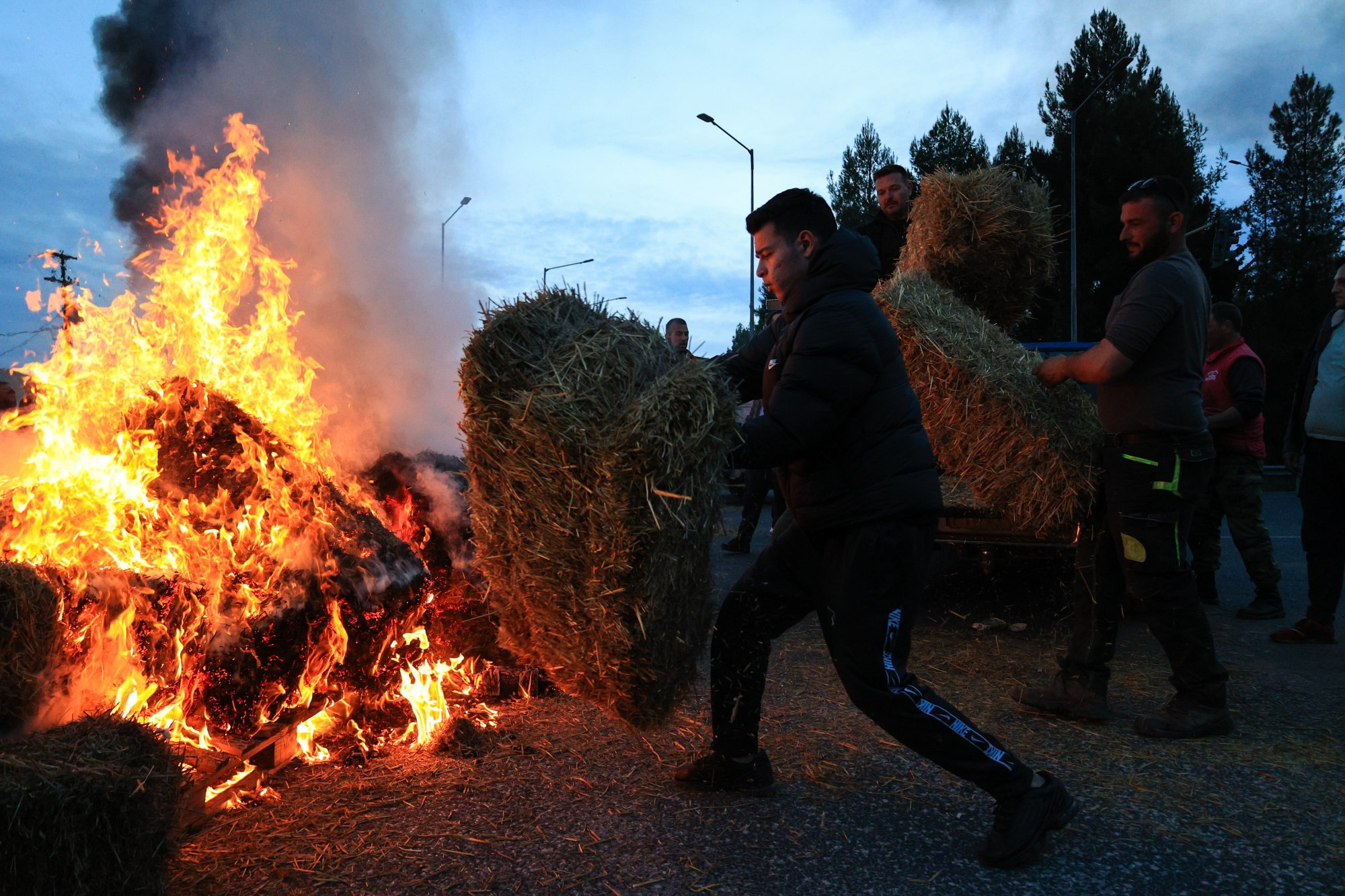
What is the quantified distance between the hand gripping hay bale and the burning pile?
120cm

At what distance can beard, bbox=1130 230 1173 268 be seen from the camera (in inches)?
158

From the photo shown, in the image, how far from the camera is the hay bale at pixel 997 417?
15.2 feet

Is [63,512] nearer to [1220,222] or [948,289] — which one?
[948,289]

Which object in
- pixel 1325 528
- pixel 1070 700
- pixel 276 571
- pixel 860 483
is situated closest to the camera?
pixel 860 483

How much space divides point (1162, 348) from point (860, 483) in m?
1.95

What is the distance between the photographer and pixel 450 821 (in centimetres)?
307

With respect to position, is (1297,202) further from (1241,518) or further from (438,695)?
(438,695)

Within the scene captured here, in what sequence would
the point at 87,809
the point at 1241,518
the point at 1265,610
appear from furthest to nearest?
the point at 1241,518 → the point at 1265,610 → the point at 87,809

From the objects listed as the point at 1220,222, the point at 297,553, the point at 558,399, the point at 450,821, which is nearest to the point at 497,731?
the point at 450,821

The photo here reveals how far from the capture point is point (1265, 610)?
620 centimetres

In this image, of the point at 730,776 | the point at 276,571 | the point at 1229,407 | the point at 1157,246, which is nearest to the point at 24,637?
the point at 276,571

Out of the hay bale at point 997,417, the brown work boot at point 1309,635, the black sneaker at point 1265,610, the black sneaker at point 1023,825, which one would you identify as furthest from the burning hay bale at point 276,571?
the black sneaker at point 1265,610

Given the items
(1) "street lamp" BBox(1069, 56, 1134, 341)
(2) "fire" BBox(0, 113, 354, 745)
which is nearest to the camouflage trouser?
(2) "fire" BBox(0, 113, 354, 745)

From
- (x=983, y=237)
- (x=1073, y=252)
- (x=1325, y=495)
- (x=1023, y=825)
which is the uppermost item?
(x=1073, y=252)
